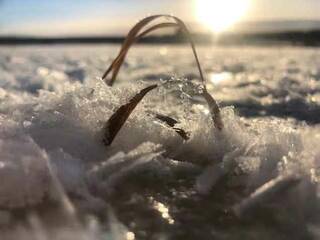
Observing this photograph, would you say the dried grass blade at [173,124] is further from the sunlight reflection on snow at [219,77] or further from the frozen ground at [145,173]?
the sunlight reflection on snow at [219,77]

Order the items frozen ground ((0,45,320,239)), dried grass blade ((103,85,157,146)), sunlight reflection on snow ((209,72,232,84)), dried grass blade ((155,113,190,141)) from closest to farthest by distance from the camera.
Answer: frozen ground ((0,45,320,239)) → dried grass blade ((103,85,157,146)) → dried grass blade ((155,113,190,141)) → sunlight reflection on snow ((209,72,232,84))

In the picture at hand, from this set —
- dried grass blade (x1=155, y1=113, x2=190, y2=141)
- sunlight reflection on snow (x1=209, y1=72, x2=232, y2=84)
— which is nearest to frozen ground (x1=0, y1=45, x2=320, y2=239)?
dried grass blade (x1=155, y1=113, x2=190, y2=141)

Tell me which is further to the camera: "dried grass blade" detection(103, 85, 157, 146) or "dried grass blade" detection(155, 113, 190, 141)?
"dried grass blade" detection(155, 113, 190, 141)

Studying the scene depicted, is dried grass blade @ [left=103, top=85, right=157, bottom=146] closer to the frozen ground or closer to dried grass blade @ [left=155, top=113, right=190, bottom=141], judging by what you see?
the frozen ground

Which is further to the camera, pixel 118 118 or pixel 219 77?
pixel 219 77

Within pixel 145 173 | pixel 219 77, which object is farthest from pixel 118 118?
pixel 219 77

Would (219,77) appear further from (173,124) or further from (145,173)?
(145,173)

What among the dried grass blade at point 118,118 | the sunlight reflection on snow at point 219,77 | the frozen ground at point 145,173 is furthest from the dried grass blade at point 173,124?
the sunlight reflection on snow at point 219,77

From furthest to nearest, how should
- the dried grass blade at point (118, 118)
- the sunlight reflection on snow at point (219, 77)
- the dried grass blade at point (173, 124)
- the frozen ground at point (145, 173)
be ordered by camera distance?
1. the sunlight reflection on snow at point (219, 77)
2. the dried grass blade at point (173, 124)
3. the dried grass blade at point (118, 118)
4. the frozen ground at point (145, 173)
